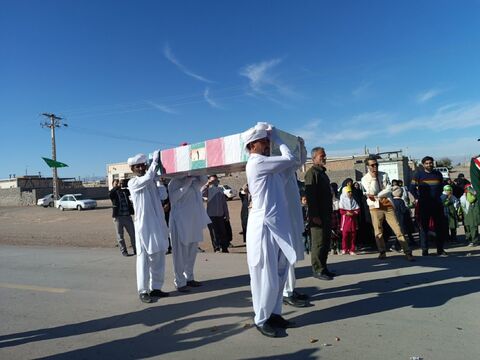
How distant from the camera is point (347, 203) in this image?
8.99 metres

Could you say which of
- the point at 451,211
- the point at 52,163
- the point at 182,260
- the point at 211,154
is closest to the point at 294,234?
the point at 211,154

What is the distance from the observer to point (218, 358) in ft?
12.4

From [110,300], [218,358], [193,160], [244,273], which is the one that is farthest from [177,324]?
[244,273]

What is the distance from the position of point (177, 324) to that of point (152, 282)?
131cm

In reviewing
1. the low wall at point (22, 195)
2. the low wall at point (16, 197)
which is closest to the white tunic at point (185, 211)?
the low wall at point (22, 195)

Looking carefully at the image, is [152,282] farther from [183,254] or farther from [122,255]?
[122,255]

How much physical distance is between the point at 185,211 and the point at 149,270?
1.03 meters

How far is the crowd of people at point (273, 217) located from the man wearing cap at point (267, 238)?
11mm

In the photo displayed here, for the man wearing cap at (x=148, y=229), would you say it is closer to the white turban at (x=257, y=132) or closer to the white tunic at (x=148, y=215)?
the white tunic at (x=148, y=215)

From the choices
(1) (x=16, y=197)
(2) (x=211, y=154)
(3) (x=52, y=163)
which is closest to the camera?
(2) (x=211, y=154)

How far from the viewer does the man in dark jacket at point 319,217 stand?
252 inches

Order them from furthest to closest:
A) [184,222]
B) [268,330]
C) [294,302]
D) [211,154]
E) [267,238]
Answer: [184,222] < [211,154] < [294,302] < [267,238] < [268,330]

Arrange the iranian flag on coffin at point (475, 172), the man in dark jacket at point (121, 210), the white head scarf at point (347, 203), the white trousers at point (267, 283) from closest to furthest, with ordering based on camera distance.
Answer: the white trousers at point (267, 283), the iranian flag on coffin at point (475, 172), the white head scarf at point (347, 203), the man in dark jacket at point (121, 210)

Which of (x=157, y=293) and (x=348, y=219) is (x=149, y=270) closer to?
(x=157, y=293)
